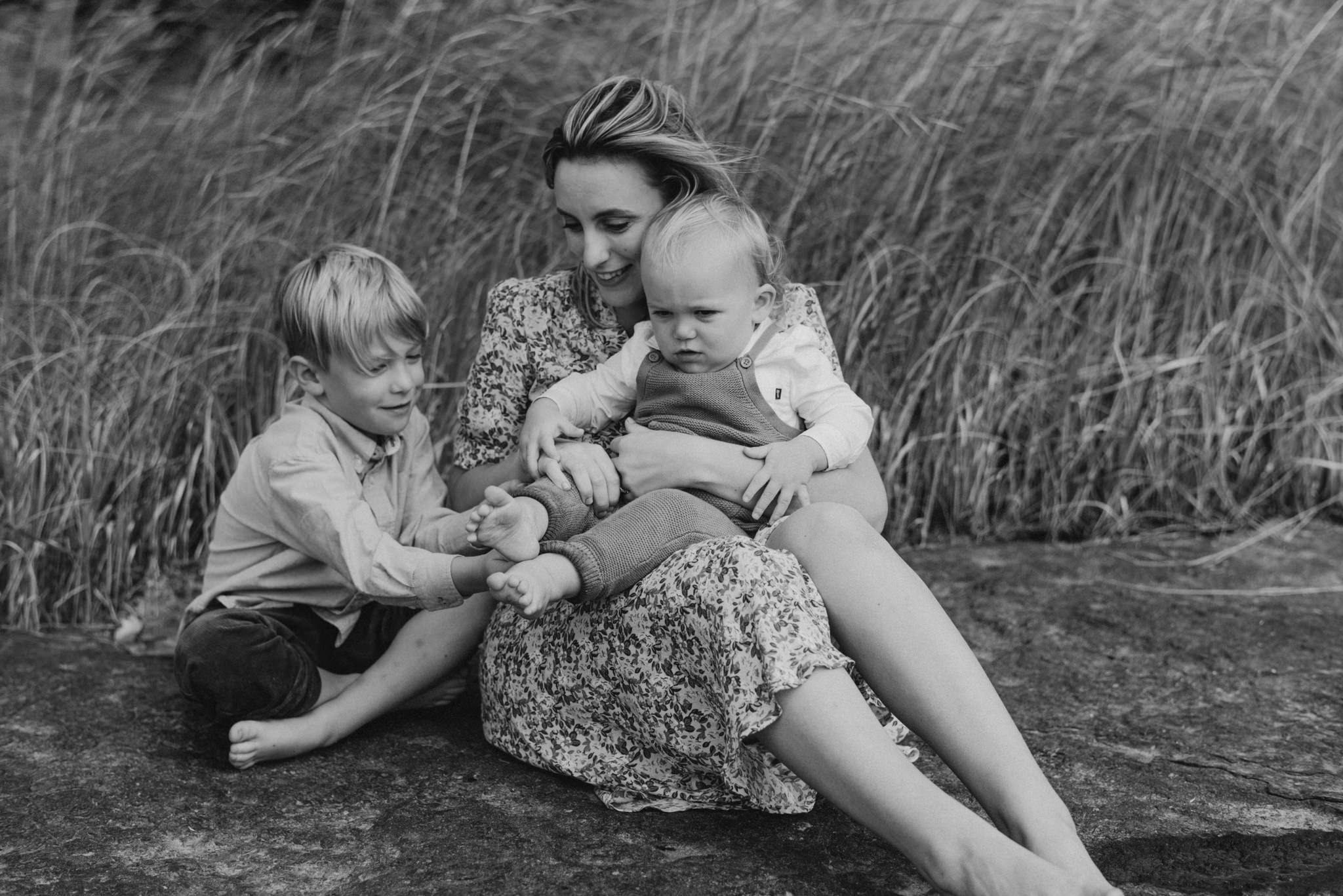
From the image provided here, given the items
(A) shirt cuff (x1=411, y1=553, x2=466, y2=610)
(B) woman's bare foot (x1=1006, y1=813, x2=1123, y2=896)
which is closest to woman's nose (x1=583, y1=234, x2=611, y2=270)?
(A) shirt cuff (x1=411, y1=553, x2=466, y2=610)

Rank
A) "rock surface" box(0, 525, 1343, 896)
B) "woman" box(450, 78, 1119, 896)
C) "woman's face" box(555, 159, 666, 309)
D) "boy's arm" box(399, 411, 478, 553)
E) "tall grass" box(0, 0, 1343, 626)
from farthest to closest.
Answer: "tall grass" box(0, 0, 1343, 626)
"boy's arm" box(399, 411, 478, 553)
"woman's face" box(555, 159, 666, 309)
"rock surface" box(0, 525, 1343, 896)
"woman" box(450, 78, 1119, 896)

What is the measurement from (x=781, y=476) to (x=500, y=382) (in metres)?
0.69

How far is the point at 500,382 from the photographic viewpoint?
2729mm

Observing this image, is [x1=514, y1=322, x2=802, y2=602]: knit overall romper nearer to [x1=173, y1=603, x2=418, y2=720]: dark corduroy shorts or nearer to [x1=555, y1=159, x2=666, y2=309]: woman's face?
[x1=555, y1=159, x2=666, y2=309]: woman's face

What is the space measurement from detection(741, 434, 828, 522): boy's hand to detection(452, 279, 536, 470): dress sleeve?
56 centimetres

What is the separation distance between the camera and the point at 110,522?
10.8 ft

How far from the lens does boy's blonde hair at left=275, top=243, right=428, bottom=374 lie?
2.47m

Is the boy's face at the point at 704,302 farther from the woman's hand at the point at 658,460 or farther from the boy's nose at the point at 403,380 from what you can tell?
the boy's nose at the point at 403,380

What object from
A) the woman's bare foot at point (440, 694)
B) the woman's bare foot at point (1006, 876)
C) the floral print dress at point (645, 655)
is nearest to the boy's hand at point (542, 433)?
the floral print dress at point (645, 655)

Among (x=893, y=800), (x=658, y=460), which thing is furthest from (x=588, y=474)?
(x=893, y=800)

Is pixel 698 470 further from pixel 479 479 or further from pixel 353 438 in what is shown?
pixel 353 438

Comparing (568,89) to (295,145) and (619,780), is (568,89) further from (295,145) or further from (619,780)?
(619,780)

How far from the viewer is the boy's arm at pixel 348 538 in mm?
2311

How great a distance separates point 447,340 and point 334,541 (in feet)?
4.30
